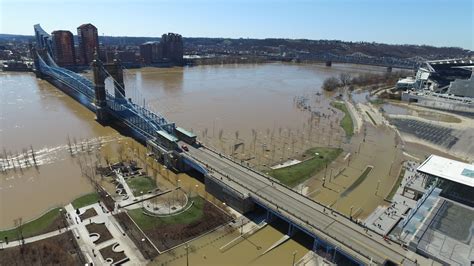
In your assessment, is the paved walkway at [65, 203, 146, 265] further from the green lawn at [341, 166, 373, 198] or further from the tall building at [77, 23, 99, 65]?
the tall building at [77, 23, 99, 65]

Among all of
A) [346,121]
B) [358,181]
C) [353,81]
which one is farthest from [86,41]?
[358,181]

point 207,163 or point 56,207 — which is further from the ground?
point 207,163

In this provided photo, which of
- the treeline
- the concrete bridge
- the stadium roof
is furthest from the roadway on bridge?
the treeline

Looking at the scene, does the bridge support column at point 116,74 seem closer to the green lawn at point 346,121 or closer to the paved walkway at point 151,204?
the paved walkway at point 151,204

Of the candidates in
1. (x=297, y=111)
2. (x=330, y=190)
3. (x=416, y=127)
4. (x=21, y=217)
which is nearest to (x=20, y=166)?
(x=21, y=217)

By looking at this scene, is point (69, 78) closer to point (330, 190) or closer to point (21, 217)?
point (21, 217)

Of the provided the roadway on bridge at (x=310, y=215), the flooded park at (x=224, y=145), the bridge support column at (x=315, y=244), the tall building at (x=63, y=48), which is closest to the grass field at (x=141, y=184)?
the flooded park at (x=224, y=145)

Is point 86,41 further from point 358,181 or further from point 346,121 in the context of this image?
point 358,181
